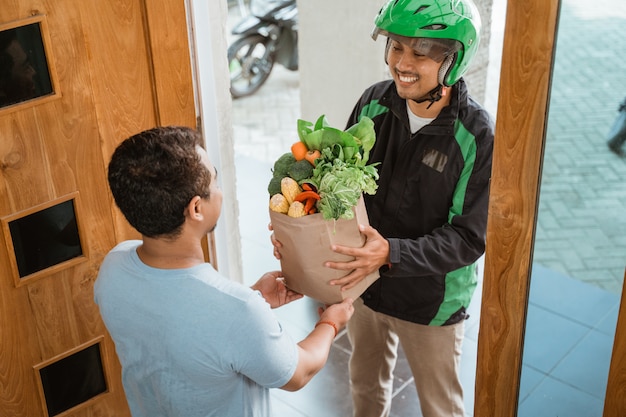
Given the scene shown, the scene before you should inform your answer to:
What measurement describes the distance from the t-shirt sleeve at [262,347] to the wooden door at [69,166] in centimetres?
102

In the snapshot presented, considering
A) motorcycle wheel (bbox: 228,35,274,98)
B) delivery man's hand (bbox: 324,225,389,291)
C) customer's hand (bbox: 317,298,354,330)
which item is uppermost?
delivery man's hand (bbox: 324,225,389,291)

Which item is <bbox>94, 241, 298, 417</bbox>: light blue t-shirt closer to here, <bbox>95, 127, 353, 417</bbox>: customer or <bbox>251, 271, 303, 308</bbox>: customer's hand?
<bbox>95, 127, 353, 417</bbox>: customer

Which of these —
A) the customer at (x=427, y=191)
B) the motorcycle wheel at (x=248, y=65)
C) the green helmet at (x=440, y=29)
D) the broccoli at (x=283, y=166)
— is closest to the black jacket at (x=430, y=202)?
the customer at (x=427, y=191)

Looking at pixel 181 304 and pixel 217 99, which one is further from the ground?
pixel 217 99

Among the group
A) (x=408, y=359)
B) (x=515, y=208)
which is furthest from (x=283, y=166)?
(x=408, y=359)

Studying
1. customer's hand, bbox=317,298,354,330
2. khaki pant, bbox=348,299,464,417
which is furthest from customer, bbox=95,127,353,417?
khaki pant, bbox=348,299,464,417

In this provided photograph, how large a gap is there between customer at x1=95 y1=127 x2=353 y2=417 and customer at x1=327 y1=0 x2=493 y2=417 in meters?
0.51

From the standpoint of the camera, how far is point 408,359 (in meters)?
2.85

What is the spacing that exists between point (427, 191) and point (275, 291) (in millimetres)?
600

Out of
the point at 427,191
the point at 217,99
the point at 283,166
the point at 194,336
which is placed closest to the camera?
the point at 194,336

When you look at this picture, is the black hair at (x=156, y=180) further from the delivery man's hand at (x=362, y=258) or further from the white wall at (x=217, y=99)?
the white wall at (x=217, y=99)

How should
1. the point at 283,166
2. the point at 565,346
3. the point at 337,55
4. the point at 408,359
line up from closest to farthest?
1. the point at 565,346
2. the point at 283,166
3. the point at 408,359
4. the point at 337,55

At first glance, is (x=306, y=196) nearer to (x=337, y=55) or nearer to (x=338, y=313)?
(x=338, y=313)

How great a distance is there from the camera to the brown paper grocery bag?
2.24 m
